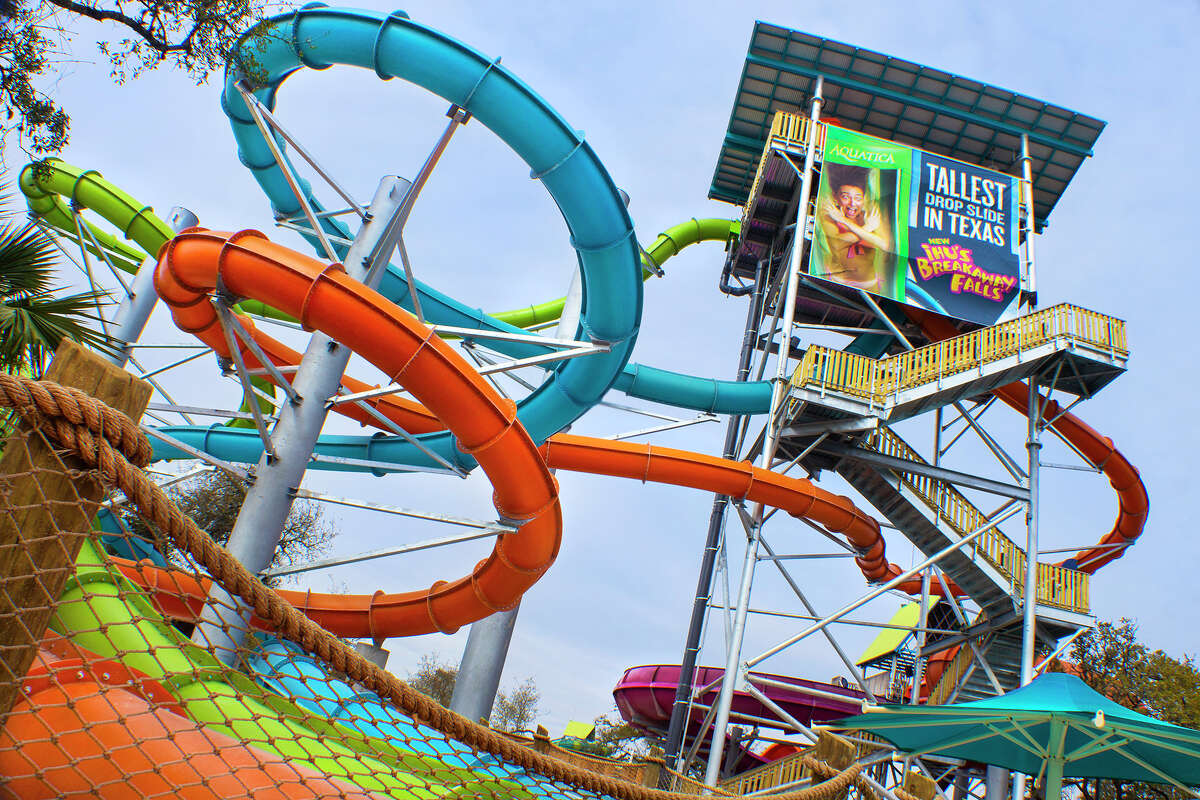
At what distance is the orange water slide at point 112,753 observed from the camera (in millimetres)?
1961

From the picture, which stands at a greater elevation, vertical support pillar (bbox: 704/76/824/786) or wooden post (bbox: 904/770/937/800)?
vertical support pillar (bbox: 704/76/824/786)

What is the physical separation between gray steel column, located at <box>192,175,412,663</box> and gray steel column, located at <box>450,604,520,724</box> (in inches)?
175

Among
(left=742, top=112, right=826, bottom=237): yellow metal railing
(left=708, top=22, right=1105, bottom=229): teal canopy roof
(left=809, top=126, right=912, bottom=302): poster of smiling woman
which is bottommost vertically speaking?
(left=809, top=126, right=912, bottom=302): poster of smiling woman

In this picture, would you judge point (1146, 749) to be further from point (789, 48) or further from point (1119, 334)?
point (789, 48)

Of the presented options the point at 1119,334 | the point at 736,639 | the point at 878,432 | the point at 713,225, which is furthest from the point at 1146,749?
the point at 713,225

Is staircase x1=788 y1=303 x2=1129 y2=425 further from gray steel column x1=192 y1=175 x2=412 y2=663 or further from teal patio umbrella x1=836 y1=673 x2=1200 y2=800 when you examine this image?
gray steel column x1=192 y1=175 x2=412 y2=663

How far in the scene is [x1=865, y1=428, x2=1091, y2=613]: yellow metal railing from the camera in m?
12.2

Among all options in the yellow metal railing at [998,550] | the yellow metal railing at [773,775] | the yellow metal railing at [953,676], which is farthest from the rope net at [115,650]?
the yellow metal railing at [953,676]

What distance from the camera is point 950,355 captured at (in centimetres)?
1278

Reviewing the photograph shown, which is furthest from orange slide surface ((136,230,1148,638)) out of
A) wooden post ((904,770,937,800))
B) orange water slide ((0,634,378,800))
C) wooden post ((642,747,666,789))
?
wooden post ((904,770,937,800))

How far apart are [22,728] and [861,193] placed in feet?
47.4

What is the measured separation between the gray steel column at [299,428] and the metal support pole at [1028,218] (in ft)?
36.6

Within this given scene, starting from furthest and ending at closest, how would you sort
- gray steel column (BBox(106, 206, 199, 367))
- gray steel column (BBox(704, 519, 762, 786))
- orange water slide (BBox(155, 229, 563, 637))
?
gray steel column (BBox(704, 519, 762, 786)), gray steel column (BBox(106, 206, 199, 367)), orange water slide (BBox(155, 229, 563, 637))

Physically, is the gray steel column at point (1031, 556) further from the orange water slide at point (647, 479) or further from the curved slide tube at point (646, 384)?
the curved slide tube at point (646, 384)
